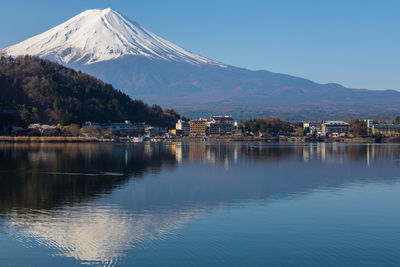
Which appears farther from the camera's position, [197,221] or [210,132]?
[210,132]

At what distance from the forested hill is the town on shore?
2983 millimetres

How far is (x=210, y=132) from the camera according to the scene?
12012 cm

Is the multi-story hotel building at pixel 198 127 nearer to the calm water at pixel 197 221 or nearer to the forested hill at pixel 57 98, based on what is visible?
the forested hill at pixel 57 98

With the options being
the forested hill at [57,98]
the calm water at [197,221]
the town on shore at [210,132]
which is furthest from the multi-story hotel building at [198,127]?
the calm water at [197,221]

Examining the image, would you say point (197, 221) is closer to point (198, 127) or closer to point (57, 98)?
point (57, 98)

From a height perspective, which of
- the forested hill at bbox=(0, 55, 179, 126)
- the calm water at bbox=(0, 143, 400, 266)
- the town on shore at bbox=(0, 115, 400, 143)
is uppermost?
the forested hill at bbox=(0, 55, 179, 126)

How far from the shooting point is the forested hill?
86750 mm

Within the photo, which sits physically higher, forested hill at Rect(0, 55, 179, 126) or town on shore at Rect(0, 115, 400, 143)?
forested hill at Rect(0, 55, 179, 126)

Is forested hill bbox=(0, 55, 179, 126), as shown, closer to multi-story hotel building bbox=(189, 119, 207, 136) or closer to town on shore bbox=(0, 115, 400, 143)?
town on shore bbox=(0, 115, 400, 143)

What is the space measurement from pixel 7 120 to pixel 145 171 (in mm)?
54506

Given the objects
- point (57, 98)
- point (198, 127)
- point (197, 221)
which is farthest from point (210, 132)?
point (197, 221)

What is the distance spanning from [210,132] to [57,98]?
39447 mm

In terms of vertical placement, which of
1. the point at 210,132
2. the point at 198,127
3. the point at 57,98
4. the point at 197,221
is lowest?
the point at 197,221

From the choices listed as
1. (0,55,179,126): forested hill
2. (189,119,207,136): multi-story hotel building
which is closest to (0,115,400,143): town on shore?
(189,119,207,136): multi-story hotel building
